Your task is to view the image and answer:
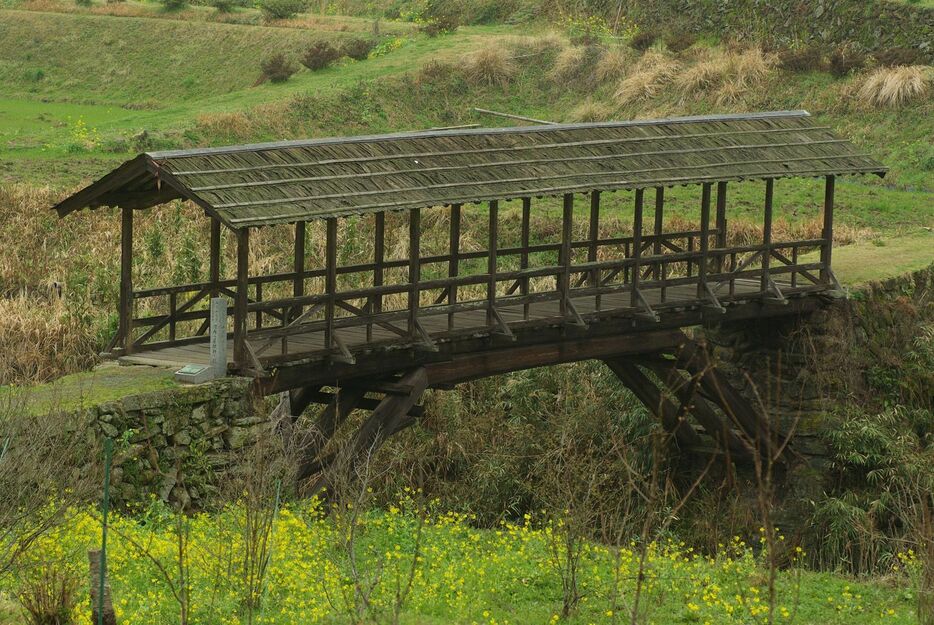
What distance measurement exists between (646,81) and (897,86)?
7034 mm

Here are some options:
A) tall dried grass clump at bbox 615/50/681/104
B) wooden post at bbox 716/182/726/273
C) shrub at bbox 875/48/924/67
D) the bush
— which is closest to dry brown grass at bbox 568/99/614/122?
tall dried grass clump at bbox 615/50/681/104

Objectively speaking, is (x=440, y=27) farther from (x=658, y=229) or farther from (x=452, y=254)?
(x=452, y=254)

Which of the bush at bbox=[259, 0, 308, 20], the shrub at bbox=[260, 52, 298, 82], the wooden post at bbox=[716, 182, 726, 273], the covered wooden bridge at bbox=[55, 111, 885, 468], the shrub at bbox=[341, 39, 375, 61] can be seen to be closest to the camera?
the covered wooden bridge at bbox=[55, 111, 885, 468]

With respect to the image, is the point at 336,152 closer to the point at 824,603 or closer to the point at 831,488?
the point at 824,603

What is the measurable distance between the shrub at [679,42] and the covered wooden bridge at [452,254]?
2048cm

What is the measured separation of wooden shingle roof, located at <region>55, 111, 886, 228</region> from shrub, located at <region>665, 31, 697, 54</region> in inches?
814

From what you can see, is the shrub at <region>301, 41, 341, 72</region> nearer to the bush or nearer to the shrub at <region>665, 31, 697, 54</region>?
the bush

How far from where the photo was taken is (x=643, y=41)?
142 ft

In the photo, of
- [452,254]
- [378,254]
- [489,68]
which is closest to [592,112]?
[489,68]

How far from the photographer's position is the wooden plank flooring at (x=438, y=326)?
15891 mm

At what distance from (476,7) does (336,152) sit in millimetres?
34940

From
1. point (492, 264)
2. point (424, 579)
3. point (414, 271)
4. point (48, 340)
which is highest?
point (414, 271)

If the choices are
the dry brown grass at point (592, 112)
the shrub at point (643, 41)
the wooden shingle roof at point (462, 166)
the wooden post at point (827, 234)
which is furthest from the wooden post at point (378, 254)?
the shrub at point (643, 41)

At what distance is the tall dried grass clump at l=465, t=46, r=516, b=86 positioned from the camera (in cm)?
4247
